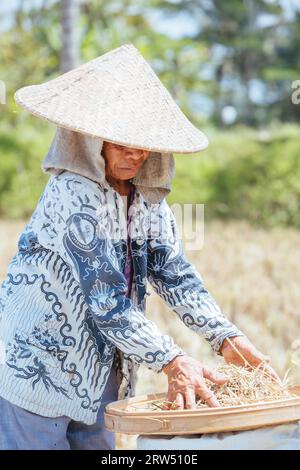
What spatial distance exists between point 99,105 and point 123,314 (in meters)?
0.57

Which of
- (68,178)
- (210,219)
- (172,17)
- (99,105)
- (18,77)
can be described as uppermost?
(172,17)

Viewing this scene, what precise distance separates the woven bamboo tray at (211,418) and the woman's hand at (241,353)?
353 mm

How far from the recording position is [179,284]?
290cm

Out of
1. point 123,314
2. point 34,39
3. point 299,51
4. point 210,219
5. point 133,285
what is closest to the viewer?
point 123,314

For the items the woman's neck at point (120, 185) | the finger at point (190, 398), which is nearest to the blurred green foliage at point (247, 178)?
the woman's neck at point (120, 185)

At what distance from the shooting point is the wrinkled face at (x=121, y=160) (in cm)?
268

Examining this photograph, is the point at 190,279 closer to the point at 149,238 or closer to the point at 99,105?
the point at 149,238

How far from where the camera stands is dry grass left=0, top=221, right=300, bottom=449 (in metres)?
5.50

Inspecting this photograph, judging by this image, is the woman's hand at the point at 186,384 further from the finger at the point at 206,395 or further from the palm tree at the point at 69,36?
the palm tree at the point at 69,36

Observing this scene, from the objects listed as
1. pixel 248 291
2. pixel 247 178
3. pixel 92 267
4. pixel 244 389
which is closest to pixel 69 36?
pixel 247 178

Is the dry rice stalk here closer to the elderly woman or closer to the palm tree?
the elderly woman

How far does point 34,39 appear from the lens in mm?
23297

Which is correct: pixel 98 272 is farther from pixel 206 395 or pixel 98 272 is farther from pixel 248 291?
pixel 248 291
